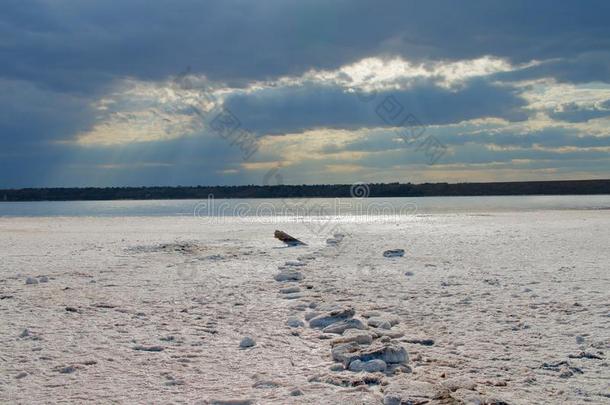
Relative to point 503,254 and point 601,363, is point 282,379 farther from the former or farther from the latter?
point 503,254

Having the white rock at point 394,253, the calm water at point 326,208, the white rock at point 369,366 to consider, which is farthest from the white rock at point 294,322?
the calm water at point 326,208

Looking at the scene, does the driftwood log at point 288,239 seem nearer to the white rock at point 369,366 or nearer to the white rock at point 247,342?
the white rock at point 247,342

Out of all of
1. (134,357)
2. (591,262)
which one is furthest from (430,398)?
(591,262)

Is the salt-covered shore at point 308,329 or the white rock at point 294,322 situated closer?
the salt-covered shore at point 308,329

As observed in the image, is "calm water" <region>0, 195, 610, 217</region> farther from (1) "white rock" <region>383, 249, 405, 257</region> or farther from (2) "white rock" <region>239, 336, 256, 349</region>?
(2) "white rock" <region>239, 336, 256, 349</region>

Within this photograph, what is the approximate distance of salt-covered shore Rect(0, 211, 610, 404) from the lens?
4.54 m

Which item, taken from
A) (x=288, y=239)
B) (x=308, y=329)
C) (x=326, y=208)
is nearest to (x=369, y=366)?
(x=308, y=329)

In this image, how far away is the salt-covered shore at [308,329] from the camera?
14.9 ft

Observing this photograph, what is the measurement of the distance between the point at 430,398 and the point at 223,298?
4475 millimetres

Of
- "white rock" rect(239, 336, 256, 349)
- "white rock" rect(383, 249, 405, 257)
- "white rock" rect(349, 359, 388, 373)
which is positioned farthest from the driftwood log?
"white rock" rect(349, 359, 388, 373)

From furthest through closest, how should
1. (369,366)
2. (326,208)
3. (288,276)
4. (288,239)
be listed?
(326,208) → (288,239) → (288,276) → (369,366)

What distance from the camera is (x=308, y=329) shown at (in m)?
6.39

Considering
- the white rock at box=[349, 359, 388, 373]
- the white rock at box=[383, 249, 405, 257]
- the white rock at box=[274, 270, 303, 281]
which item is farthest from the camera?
the white rock at box=[383, 249, 405, 257]

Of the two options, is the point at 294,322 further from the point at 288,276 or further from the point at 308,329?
the point at 288,276
